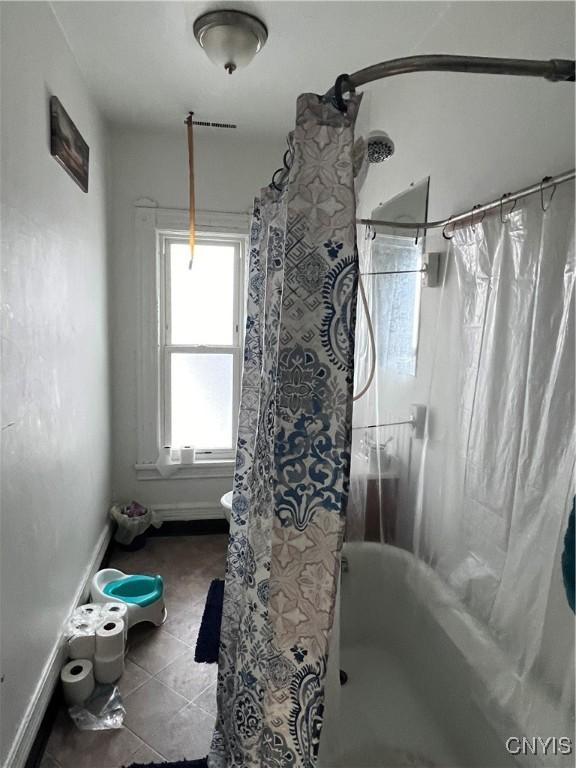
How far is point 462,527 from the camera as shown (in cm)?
151

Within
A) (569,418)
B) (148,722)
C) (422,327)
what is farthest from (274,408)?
(148,722)

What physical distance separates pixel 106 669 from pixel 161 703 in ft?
0.82

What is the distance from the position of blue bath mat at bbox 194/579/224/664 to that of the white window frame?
34.2 inches

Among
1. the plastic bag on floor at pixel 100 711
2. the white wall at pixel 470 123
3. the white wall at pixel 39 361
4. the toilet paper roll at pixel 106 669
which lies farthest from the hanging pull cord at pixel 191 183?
the plastic bag on floor at pixel 100 711

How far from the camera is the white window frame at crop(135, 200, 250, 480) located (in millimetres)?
2824

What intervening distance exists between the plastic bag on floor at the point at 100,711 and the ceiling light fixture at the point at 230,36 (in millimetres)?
2424

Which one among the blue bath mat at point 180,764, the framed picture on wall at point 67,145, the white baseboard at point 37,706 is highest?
the framed picture on wall at point 67,145

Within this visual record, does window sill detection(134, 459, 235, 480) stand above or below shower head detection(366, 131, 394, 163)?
→ below

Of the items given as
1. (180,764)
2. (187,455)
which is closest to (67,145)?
(187,455)

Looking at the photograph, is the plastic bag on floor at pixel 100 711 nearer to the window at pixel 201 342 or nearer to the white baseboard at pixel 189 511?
the white baseboard at pixel 189 511

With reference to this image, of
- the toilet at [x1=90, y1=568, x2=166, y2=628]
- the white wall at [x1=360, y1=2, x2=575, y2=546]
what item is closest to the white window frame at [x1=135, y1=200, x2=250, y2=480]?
the toilet at [x1=90, y1=568, x2=166, y2=628]

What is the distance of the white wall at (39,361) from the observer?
129cm

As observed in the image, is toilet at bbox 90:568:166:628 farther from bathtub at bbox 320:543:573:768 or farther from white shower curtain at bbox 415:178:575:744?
white shower curtain at bbox 415:178:575:744

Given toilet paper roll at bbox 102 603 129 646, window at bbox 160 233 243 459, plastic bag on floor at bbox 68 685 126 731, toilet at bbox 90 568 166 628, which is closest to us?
plastic bag on floor at bbox 68 685 126 731
